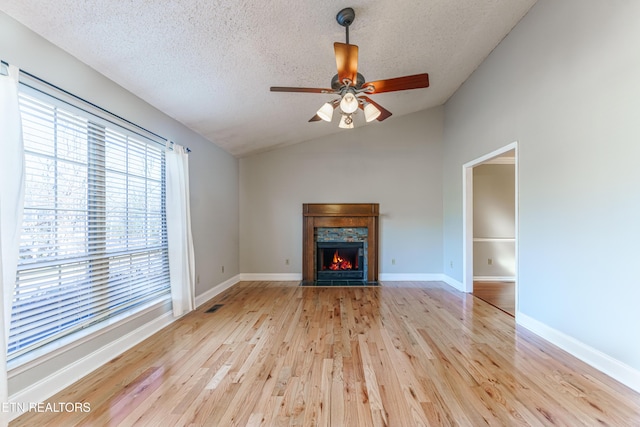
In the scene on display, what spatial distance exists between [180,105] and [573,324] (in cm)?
453

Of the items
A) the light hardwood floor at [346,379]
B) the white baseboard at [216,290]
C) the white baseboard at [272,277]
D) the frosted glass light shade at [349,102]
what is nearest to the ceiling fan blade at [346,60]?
the frosted glass light shade at [349,102]

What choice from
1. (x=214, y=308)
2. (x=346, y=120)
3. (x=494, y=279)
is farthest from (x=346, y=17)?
(x=494, y=279)

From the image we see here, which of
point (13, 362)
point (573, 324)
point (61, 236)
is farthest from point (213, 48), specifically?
point (573, 324)

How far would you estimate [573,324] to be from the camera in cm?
248

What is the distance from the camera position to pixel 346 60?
204 cm

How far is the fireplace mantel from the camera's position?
5340mm

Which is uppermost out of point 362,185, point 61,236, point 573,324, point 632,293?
point 362,185

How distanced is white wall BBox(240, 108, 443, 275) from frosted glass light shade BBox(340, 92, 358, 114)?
3304mm

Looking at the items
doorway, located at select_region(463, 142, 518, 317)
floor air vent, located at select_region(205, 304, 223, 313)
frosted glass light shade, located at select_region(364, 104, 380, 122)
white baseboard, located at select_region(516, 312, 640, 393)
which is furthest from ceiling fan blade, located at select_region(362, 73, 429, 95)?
doorway, located at select_region(463, 142, 518, 317)

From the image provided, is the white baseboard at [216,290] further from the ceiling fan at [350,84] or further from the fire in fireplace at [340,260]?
the ceiling fan at [350,84]

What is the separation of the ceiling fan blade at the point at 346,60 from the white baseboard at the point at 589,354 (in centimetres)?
296

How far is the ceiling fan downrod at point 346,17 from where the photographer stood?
2240 mm

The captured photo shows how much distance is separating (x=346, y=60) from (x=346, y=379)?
2410mm

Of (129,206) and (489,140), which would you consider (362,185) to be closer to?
(489,140)
